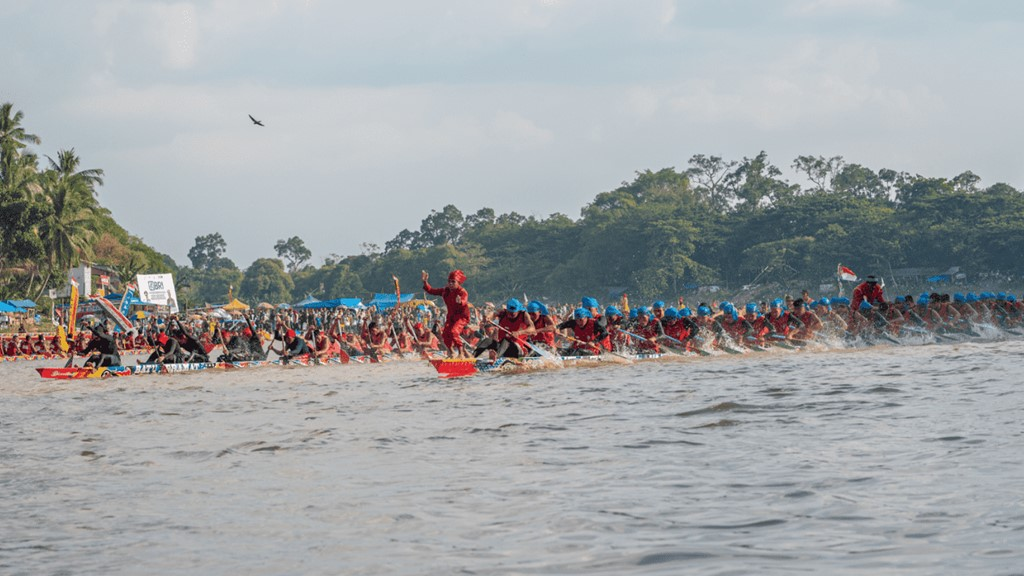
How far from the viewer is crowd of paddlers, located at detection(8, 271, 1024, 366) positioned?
19922mm

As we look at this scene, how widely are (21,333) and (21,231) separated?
18.0 metres

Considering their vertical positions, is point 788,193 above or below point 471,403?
above

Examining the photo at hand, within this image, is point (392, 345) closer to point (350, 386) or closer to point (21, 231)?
point (350, 386)

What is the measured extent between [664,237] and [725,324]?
70999 mm

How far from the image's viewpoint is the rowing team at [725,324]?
19891mm

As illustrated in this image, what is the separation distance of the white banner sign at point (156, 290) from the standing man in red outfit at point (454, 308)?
122 feet

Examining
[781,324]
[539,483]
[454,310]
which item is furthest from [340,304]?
[539,483]

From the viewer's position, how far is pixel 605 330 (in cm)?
2142

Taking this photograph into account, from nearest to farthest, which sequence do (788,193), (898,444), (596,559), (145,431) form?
1. (596,559)
2. (898,444)
3. (145,431)
4. (788,193)

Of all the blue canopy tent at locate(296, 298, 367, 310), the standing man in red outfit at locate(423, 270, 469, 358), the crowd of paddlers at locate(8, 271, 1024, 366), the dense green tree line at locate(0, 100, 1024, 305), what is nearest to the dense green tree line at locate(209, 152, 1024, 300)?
the dense green tree line at locate(0, 100, 1024, 305)

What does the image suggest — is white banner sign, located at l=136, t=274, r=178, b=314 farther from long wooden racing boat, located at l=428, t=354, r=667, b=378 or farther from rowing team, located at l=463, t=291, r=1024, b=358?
long wooden racing boat, located at l=428, t=354, r=667, b=378

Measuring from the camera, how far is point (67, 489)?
8211 millimetres

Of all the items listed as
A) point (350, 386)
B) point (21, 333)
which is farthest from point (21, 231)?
point (350, 386)

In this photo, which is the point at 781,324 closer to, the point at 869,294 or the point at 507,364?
the point at 869,294
